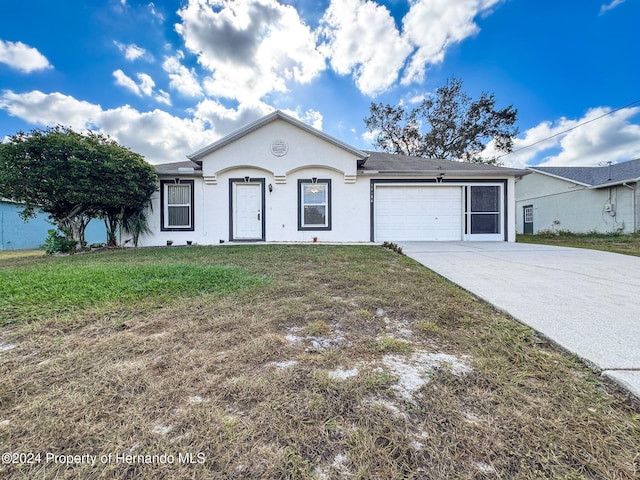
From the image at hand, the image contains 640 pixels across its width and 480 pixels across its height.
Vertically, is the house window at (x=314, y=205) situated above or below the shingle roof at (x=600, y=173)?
below

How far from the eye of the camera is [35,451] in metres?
1.23

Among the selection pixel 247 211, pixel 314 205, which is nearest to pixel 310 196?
pixel 314 205

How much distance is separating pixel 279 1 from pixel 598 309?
12.0 metres

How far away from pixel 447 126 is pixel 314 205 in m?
16.7

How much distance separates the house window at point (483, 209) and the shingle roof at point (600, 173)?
9.57 meters

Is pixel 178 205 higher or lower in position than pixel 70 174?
lower

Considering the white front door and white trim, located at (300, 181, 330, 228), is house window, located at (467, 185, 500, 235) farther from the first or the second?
the white front door

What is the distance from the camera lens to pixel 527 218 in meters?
19.3

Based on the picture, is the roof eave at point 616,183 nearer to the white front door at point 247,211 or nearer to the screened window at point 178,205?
the white front door at point 247,211


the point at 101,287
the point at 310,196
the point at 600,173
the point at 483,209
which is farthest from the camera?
the point at 600,173

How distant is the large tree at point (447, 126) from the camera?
20.1 meters

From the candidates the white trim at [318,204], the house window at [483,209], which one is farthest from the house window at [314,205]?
the house window at [483,209]

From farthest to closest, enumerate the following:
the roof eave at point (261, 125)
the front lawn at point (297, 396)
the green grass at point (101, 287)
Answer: the roof eave at point (261, 125) < the green grass at point (101, 287) < the front lawn at point (297, 396)

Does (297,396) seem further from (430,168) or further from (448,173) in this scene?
(430,168)
